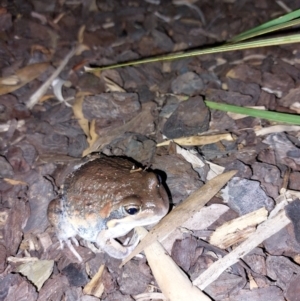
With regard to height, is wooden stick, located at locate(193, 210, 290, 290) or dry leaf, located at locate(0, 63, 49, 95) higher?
dry leaf, located at locate(0, 63, 49, 95)

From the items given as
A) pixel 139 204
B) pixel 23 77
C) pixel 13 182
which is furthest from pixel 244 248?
pixel 23 77

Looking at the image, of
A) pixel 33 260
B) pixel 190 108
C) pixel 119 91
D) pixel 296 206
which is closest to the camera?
pixel 296 206

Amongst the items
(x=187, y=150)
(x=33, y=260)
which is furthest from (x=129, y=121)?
(x=33, y=260)

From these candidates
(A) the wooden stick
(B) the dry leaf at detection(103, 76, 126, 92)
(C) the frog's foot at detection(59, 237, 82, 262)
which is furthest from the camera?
(B) the dry leaf at detection(103, 76, 126, 92)

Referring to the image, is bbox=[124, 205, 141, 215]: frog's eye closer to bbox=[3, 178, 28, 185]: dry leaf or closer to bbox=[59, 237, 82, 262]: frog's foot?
bbox=[59, 237, 82, 262]: frog's foot

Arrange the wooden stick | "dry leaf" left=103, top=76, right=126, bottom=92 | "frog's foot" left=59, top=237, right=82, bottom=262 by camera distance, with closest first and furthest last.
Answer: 1. the wooden stick
2. "frog's foot" left=59, top=237, right=82, bottom=262
3. "dry leaf" left=103, top=76, right=126, bottom=92

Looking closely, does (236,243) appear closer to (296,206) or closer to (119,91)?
(296,206)

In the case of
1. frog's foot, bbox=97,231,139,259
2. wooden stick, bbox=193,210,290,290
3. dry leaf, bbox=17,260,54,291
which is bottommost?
dry leaf, bbox=17,260,54,291

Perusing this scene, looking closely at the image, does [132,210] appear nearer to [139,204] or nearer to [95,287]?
[139,204]

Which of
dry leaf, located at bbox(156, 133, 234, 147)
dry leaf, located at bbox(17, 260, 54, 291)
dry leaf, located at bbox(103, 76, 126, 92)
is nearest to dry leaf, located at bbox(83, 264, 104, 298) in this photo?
dry leaf, located at bbox(17, 260, 54, 291)
